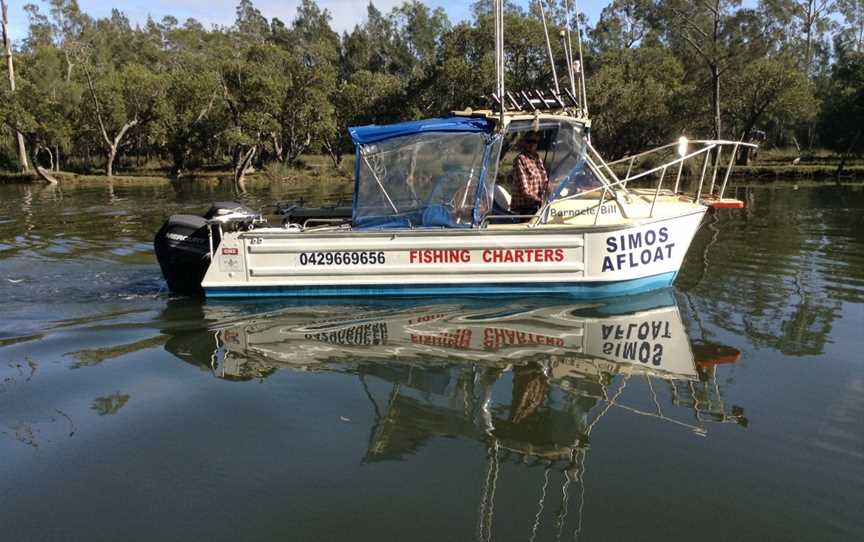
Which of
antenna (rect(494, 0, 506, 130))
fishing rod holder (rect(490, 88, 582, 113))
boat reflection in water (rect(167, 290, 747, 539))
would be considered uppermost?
antenna (rect(494, 0, 506, 130))

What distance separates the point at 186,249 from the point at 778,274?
8.85 m

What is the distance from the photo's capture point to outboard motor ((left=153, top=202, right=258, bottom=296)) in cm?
927

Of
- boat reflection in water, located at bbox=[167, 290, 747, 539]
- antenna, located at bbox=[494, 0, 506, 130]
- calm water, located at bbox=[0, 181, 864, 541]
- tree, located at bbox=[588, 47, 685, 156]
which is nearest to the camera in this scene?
calm water, located at bbox=[0, 181, 864, 541]

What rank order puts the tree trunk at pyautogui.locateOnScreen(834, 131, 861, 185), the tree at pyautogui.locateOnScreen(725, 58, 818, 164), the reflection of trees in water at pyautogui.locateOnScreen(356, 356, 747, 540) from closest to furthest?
the reflection of trees in water at pyautogui.locateOnScreen(356, 356, 747, 540) < the tree trunk at pyautogui.locateOnScreen(834, 131, 861, 185) < the tree at pyautogui.locateOnScreen(725, 58, 818, 164)

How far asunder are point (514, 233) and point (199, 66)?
46.5 metres

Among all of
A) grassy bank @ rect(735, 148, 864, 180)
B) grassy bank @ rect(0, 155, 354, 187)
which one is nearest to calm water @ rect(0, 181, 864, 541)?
grassy bank @ rect(735, 148, 864, 180)

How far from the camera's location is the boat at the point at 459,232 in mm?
8797

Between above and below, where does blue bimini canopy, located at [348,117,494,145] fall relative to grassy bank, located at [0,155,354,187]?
above

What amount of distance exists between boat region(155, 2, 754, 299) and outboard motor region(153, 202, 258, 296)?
0.06 feet

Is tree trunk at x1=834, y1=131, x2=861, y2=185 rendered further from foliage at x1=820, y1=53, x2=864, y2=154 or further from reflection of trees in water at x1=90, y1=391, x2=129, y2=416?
reflection of trees in water at x1=90, y1=391, x2=129, y2=416

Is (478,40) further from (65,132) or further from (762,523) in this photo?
(762,523)

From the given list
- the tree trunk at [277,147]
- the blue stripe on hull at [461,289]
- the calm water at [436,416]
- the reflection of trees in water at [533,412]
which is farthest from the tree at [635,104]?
the reflection of trees in water at [533,412]

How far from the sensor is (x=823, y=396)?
5.84 metres

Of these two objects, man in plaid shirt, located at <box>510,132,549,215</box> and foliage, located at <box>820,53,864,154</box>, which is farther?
foliage, located at <box>820,53,864,154</box>
